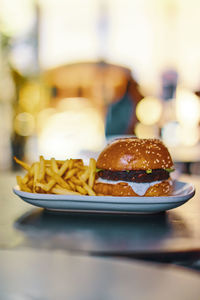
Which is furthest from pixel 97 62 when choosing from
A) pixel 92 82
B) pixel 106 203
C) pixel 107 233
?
pixel 107 233

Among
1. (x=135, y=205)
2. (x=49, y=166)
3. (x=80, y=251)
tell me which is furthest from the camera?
(x=49, y=166)

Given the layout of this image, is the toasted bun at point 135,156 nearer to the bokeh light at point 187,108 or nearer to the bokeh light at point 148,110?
the bokeh light at point 148,110

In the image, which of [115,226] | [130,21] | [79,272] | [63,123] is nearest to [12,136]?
[63,123]

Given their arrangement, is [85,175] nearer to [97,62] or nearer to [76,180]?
[76,180]

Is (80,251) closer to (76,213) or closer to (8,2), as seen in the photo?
(76,213)

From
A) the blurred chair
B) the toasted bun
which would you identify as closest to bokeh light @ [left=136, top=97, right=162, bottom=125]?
the blurred chair

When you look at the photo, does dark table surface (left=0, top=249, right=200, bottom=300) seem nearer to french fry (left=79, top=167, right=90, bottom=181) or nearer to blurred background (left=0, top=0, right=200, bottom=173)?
french fry (left=79, top=167, right=90, bottom=181)

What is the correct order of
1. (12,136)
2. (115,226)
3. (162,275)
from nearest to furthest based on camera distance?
(162,275) < (115,226) < (12,136)
